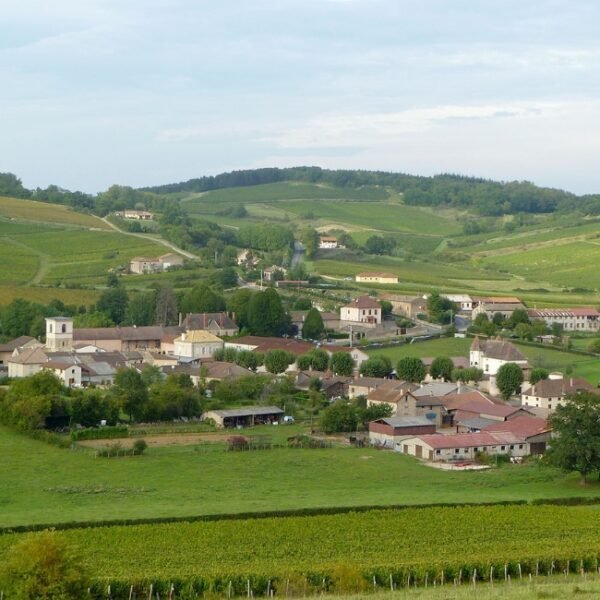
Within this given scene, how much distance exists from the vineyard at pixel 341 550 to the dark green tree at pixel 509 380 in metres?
23.0

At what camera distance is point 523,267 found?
118 meters

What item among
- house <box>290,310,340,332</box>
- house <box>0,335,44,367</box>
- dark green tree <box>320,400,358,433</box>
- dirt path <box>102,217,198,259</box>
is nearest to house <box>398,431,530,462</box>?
dark green tree <box>320,400,358,433</box>

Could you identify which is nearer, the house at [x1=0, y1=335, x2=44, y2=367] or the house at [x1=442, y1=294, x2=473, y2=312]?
the house at [x1=0, y1=335, x2=44, y2=367]

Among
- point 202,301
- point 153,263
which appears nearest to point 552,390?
point 202,301

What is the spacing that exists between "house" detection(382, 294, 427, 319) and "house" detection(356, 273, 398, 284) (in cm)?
1313

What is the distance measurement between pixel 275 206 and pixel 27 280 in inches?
3237

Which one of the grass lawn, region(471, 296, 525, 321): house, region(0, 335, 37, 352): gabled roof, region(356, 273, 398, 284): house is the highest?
region(356, 273, 398, 284): house

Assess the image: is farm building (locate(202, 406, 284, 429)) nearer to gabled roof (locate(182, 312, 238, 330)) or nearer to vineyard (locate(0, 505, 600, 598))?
vineyard (locate(0, 505, 600, 598))

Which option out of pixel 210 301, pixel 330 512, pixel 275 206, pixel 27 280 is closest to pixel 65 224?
pixel 27 280

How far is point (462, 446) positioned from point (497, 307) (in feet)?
129

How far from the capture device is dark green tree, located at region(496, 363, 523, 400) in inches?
2266

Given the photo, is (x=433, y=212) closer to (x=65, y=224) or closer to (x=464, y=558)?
(x=65, y=224)

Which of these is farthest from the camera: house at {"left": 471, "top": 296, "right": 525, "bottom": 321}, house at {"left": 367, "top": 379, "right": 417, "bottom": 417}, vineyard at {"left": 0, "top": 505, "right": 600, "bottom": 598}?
house at {"left": 471, "top": 296, "right": 525, "bottom": 321}

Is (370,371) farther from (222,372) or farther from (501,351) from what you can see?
(222,372)
